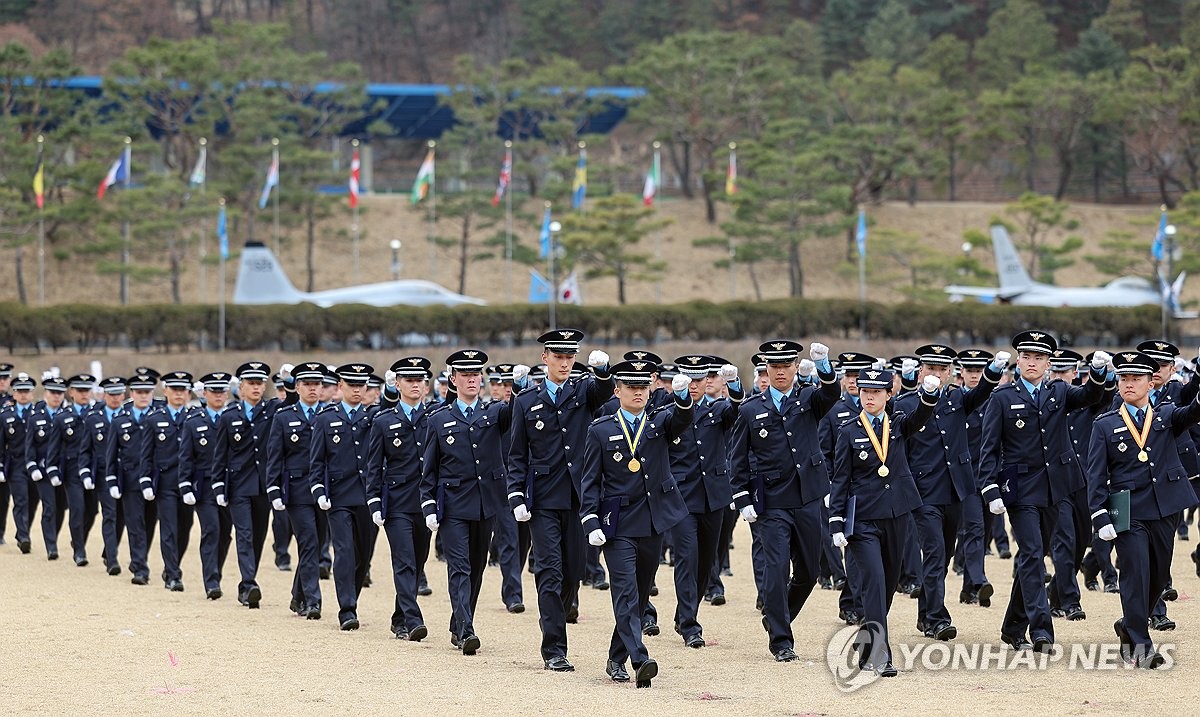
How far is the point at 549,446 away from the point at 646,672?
62.3 inches

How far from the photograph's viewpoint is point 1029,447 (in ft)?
32.7

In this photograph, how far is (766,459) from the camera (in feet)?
31.9

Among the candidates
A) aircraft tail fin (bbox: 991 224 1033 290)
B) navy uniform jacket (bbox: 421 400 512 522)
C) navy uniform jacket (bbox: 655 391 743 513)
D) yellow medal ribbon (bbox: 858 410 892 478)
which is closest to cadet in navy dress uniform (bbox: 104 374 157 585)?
navy uniform jacket (bbox: 421 400 512 522)

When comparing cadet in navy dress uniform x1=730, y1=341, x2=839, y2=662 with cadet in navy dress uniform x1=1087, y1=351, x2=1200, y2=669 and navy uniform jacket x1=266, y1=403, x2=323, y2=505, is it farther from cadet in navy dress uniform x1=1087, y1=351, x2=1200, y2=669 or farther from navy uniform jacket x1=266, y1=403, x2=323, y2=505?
navy uniform jacket x1=266, y1=403, x2=323, y2=505

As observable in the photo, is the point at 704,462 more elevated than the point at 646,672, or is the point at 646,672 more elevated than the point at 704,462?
the point at 704,462

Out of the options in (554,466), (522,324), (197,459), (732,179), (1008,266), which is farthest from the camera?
(732,179)

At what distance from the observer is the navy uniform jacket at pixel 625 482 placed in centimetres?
880

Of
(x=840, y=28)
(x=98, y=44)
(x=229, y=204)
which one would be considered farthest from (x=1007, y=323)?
(x=98, y=44)

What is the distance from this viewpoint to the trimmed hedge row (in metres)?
36.0

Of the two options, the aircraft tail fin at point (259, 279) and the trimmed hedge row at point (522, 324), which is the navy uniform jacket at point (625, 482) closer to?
the trimmed hedge row at point (522, 324)

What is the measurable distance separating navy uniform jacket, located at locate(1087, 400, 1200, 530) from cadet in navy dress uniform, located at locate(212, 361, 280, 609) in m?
6.34

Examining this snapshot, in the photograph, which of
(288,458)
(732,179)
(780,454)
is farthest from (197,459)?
(732,179)

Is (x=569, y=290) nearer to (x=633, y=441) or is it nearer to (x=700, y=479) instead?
(x=700, y=479)

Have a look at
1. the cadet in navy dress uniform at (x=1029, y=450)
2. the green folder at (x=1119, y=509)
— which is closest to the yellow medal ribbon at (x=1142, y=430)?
the green folder at (x=1119, y=509)
